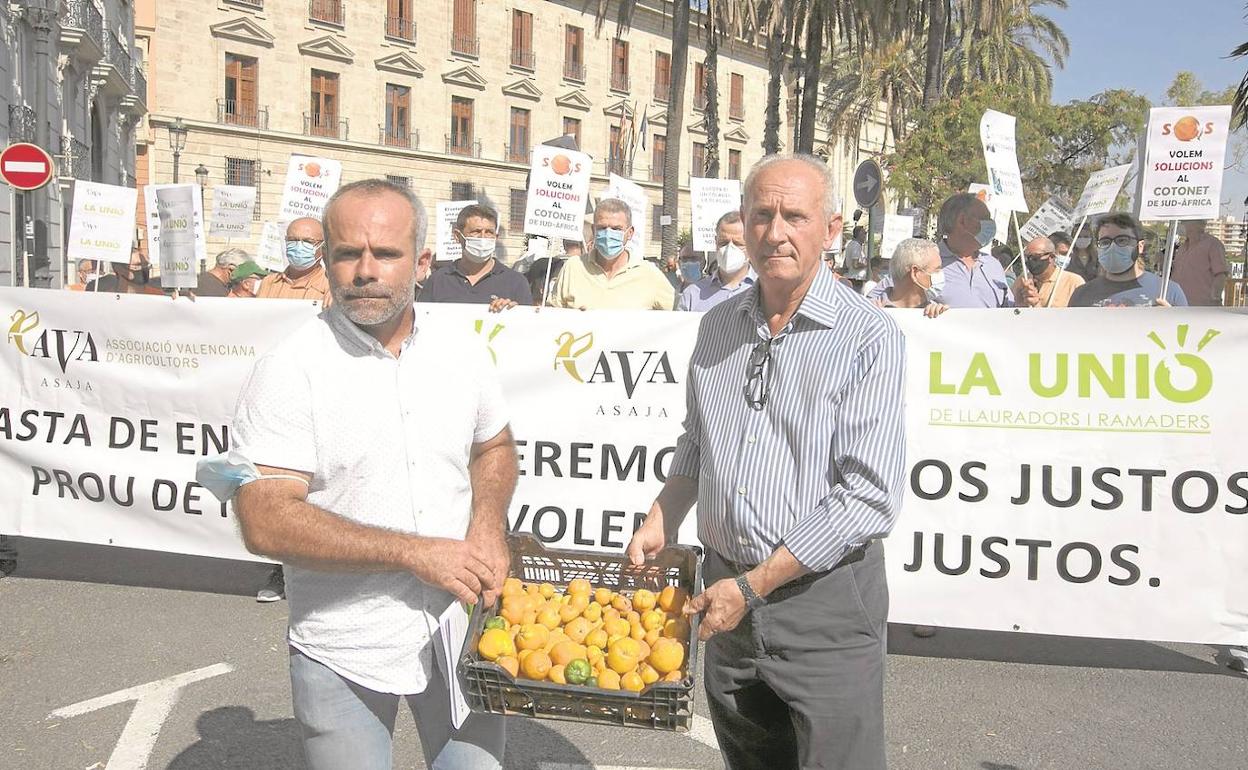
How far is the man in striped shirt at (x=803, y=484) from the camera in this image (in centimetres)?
235

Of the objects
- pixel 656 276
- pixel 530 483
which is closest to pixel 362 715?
pixel 530 483

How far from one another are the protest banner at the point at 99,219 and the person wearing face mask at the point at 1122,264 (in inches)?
335

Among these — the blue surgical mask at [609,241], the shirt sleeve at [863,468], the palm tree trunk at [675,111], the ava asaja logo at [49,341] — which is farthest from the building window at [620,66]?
the shirt sleeve at [863,468]

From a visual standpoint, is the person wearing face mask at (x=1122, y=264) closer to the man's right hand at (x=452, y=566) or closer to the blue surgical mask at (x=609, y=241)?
the blue surgical mask at (x=609, y=241)

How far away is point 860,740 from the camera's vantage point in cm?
245

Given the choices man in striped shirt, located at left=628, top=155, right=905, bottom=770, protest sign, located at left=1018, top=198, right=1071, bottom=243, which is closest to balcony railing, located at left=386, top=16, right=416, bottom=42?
protest sign, located at left=1018, top=198, right=1071, bottom=243

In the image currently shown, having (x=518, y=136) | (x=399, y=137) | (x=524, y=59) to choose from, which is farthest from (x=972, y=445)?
(x=524, y=59)

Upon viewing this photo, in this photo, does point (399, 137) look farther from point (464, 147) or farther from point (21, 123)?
point (21, 123)

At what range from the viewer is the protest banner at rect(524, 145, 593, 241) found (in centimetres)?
764

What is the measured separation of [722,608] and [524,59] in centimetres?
5076

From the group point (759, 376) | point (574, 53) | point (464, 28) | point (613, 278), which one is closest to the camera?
point (759, 376)

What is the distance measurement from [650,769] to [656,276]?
136 inches

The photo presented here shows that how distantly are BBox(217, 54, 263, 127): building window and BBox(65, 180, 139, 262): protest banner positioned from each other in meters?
33.6

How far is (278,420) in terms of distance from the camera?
7.11ft
